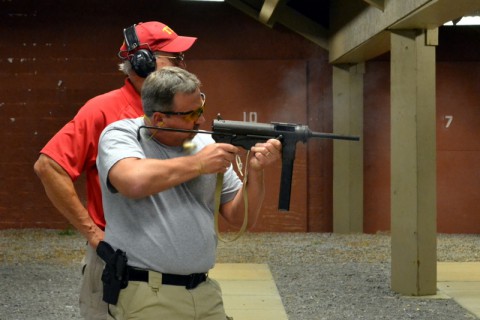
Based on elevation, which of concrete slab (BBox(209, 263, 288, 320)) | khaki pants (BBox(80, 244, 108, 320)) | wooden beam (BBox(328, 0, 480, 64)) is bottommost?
concrete slab (BBox(209, 263, 288, 320))

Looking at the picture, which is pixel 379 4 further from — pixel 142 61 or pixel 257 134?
pixel 257 134

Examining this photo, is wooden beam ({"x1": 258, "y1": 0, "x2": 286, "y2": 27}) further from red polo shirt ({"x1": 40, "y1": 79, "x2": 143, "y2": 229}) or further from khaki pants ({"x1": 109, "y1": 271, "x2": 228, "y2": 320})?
khaki pants ({"x1": 109, "y1": 271, "x2": 228, "y2": 320})

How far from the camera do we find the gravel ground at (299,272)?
6.82 meters

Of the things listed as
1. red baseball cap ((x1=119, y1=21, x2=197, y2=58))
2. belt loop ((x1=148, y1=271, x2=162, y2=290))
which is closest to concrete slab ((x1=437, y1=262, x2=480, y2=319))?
red baseball cap ((x1=119, y1=21, x2=197, y2=58))

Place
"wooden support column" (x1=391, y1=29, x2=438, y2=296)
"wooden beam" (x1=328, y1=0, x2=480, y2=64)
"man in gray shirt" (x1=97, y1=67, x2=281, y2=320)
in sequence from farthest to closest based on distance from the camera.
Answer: "wooden support column" (x1=391, y1=29, x2=438, y2=296)
"wooden beam" (x1=328, y1=0, x2=480, y2=64)
"man in gray shirt" (x1=97, y1=67, x2=281, y2=320)

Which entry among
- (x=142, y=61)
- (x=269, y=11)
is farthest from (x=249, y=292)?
(x=142, y=61)

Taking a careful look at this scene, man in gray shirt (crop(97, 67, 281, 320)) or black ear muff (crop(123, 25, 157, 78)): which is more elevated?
black ear muff (crop(123, 25, 157, 78))

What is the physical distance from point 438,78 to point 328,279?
4648 mm

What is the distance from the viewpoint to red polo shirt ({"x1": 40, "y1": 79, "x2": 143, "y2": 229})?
3.37m

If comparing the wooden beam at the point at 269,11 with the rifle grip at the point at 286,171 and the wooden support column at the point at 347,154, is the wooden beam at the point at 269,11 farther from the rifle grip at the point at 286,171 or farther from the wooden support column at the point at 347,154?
the rifle grip at the point at 286,171

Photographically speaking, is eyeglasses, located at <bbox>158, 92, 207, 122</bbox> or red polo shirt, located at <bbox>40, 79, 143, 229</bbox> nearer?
eyeglasses, located at <bbox>158, 92, 207, 122</bbox>

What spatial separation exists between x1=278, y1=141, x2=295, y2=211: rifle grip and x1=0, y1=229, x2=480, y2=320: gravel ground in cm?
355

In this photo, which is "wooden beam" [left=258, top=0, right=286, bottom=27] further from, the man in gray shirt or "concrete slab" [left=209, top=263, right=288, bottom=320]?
the man in gray shirt

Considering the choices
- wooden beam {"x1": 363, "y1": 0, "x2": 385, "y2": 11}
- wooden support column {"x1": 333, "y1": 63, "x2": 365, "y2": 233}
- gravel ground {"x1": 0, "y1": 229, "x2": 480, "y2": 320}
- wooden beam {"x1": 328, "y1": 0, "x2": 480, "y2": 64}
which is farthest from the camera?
wooden support column {"x1": 333, "y1": 63, "x2": 365, "y2": 233}
